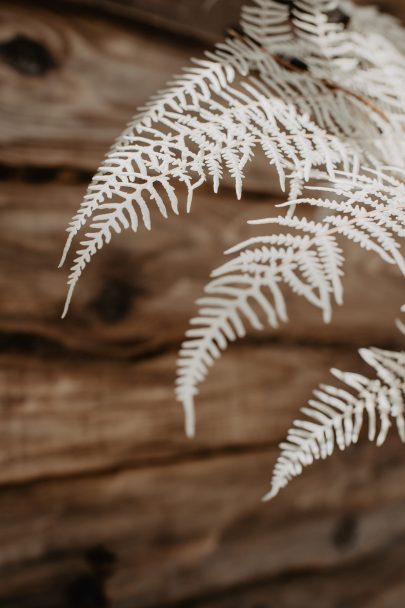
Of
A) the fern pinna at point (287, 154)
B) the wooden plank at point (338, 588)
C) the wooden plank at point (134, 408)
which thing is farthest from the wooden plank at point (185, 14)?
the wooden plank at point (338, 588)

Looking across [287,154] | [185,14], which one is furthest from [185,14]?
[287,154]

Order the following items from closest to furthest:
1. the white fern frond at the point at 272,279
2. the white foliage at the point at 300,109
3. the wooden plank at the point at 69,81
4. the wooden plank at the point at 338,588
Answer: the white fern frond at the point at 272,279, the white foliage at the point at 300,109, the wooden plank at the point at 69,81, the wooden plank at the point at 338,588

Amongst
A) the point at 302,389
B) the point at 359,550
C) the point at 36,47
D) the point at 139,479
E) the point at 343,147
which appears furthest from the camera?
the point at 359,550

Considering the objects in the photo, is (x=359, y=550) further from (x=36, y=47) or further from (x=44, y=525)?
(x=36, y=47)

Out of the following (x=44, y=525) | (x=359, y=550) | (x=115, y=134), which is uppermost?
(x=115, y=134)

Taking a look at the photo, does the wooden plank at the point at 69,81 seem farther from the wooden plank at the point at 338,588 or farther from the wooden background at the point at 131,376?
the wooden plank at the point at 338,588

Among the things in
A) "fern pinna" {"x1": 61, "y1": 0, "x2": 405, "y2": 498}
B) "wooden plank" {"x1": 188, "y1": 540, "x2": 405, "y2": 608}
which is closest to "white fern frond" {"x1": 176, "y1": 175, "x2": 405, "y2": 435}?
"fern pinna" {"x1": 61, "y1": 0, "x2": 405, "y2": 498}

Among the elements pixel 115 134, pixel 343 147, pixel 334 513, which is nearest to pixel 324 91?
pixel 343 147
